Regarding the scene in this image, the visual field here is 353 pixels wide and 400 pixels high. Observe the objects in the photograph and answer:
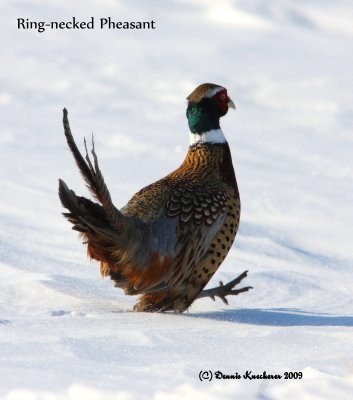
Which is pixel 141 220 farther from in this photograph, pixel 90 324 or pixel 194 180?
pixel 90 324

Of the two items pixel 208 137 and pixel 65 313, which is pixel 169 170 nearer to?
pixel 208 137

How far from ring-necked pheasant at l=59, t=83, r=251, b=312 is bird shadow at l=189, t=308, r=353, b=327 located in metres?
0.20

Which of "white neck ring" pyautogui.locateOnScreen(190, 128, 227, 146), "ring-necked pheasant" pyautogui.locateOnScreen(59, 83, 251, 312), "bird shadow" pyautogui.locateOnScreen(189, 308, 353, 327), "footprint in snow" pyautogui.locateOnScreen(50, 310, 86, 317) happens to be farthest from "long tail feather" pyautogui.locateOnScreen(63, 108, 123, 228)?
"white neck ring" pyautogui.locateOnScreen(190, 128, 227, 146)

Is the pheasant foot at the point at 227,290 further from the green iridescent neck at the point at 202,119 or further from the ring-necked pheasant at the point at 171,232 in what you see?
the green iridescent neck at the point at 202,119

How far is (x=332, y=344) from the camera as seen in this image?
3924mm

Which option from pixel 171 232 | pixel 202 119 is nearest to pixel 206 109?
pixel 202 119

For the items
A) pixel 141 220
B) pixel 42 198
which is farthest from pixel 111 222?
pixel 42 198

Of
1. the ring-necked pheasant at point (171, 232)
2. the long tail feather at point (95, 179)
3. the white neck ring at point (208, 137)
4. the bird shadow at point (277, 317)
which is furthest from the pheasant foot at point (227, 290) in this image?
the long tail feather at point (95, 179)

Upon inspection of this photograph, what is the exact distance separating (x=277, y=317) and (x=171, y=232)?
610mm

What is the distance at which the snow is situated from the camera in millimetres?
3416

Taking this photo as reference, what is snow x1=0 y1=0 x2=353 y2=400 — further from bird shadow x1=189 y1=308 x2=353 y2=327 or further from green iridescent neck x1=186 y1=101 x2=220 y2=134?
green iridescent neck x1=186 y1=101 x2=220 y2=134

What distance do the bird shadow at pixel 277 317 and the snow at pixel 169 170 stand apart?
2 cm

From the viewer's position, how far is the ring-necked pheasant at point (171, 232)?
4.46 metres

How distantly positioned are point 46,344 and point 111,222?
91 centimetres
